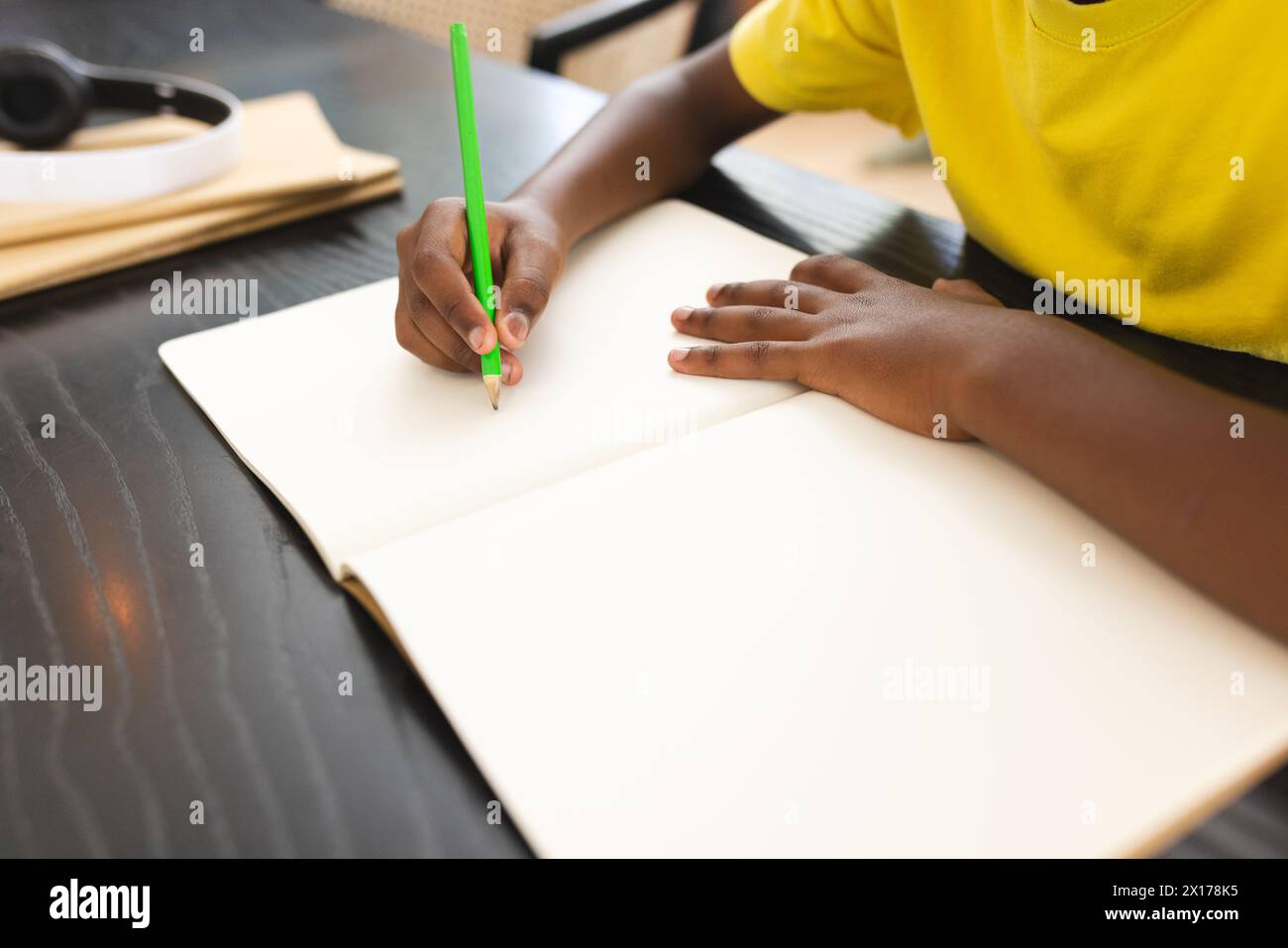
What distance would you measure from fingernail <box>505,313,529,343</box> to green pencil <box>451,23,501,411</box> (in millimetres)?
11

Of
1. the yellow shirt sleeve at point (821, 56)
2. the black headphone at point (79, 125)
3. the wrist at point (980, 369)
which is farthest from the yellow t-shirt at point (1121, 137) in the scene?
the black headphone at point (79, 125)

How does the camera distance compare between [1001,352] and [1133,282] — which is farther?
[1133,282]

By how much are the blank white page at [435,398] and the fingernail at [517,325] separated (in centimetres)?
2

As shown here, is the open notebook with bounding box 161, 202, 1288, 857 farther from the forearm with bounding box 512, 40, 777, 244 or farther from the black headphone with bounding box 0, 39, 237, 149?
the black headphone with bounding box 0, 39, 237, 149

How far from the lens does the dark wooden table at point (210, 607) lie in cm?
34

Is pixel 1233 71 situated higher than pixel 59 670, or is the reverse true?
pixel 1233 71

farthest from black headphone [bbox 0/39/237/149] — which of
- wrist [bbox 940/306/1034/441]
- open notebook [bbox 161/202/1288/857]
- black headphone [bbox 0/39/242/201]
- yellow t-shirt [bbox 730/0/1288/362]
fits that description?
wrist [bbox 940/306/1034/441]

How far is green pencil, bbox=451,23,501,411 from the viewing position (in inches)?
20.8

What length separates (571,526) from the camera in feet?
1.43

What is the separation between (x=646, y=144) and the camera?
763 mm

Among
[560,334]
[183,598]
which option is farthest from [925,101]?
[183,598]
